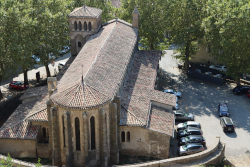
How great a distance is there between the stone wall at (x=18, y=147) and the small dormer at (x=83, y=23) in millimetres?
25980

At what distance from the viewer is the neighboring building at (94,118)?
138 feet

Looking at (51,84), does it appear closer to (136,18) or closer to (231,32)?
(136,18)

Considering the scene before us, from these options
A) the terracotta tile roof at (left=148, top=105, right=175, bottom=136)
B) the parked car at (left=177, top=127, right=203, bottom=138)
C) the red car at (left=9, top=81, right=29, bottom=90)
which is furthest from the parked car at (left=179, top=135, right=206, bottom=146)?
the red car at (left=9, top=81, right=29, bottom=90)

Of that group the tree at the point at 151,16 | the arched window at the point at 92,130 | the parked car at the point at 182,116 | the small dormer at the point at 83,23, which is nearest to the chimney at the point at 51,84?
the arched window at the point at 92,130

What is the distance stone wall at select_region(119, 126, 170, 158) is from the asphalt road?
8.24 meters

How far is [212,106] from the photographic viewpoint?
62719 millimetres

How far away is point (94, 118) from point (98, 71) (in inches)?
312

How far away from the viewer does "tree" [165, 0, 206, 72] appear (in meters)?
71.3

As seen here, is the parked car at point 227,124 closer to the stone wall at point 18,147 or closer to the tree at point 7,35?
the stone wall at point 18,147

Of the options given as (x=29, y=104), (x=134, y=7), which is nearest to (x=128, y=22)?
(x=134, y=7)

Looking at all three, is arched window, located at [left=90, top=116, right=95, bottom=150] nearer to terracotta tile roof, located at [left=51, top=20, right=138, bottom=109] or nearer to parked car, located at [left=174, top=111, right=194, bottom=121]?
terracotta tile roof, located at [left=51, top=20, right=138, bottom=109]

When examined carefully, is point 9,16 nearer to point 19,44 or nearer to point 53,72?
point 19,44

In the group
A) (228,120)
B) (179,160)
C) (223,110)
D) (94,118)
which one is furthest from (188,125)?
(94,118)

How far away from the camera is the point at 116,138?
4509 cm
